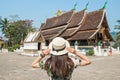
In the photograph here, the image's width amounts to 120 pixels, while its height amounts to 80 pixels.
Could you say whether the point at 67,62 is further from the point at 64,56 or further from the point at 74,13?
the point at 74,13

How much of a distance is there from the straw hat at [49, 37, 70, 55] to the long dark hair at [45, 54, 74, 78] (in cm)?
5

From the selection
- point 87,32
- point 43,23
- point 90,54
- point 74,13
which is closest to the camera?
point 90,54

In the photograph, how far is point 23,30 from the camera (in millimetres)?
76062

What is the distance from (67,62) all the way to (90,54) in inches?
1112

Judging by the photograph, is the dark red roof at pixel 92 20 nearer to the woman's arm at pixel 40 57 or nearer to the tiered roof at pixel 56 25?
the tiered roof at pixel 56 25

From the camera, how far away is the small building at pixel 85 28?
35156 mm

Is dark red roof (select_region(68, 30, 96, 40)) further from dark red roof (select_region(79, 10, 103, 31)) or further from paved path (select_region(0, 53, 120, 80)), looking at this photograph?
→ paved path (select_region(0, 53, 120, 80))

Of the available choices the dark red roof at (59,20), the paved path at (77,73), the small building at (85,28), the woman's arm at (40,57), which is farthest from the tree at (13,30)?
the woman's arm at (40,57)

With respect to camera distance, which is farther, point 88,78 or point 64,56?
point 88,78

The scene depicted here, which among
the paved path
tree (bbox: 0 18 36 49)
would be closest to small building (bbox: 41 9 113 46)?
the paved path

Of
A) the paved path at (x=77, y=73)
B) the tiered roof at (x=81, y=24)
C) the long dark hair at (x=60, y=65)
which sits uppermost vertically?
the tiered roof at (x=81, y=24)

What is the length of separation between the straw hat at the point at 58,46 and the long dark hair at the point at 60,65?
0.05m

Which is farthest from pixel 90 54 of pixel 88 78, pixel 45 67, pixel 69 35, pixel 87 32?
pixel 45 67

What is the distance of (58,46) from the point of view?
2.99 meters
